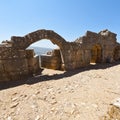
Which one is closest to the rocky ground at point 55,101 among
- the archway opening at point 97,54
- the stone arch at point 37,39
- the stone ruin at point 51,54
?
the stone ruin at point 51,54

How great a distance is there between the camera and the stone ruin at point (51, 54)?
6930mm

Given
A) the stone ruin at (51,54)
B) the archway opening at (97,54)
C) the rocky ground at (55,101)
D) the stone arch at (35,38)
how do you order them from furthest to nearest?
the archway opening at (97,54), the stone arch at (35,38), the stone ruin at (51,54), the rocky ground at (55,101)

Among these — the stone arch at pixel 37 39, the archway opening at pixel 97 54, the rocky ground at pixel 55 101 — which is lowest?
the rocky ground at pixel 55 101

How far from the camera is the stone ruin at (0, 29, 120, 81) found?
6.93m

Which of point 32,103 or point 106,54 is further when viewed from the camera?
point 106,54

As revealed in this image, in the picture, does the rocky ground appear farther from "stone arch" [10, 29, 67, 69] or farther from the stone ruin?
"stone arch" [10, 29, 67, 69]

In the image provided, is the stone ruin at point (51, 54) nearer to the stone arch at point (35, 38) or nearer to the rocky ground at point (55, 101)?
the stone arch at point (35, 38)

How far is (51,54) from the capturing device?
11312 mm

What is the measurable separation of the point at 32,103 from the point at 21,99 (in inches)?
22.8

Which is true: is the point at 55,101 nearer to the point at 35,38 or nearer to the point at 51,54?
the point at 35,38

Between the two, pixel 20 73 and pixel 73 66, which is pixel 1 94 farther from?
pixel 73 66

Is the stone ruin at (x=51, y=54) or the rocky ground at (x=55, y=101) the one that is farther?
the stone ruin at (x=51, y=54)

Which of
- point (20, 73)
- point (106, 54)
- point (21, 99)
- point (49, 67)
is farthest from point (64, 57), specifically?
point (106, 54)

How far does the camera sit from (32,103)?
447 centimetres
